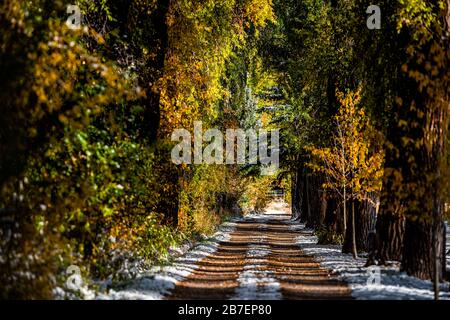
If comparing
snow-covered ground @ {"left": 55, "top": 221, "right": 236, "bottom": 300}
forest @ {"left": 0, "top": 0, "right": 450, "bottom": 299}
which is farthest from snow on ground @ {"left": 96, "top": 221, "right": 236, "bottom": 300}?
forest @ {"left": 0, "top": 0, "right": 450, "bottom": 299}

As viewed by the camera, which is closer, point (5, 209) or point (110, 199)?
point (5, 209)

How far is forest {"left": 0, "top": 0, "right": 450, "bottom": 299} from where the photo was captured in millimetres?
9484

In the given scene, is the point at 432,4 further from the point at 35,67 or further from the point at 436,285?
the point at 35,67

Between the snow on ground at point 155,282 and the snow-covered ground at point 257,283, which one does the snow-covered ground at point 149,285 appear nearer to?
the snow on ground at point 155,282

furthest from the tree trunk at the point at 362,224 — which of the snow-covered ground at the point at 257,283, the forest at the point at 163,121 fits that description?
the snow-covered ground at the point at 257,283

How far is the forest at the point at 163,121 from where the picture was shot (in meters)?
9.48

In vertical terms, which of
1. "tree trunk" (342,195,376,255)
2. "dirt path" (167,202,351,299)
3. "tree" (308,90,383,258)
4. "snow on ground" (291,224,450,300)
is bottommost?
"dirt path" (167,202,351,299)

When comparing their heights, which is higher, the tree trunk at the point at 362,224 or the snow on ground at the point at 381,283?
the tree trunk at the point at 362,224

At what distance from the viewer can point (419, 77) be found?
A: 11.3 metres

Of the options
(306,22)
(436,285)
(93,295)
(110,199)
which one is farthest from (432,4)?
(306,22)

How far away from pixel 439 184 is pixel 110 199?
18.2 ft

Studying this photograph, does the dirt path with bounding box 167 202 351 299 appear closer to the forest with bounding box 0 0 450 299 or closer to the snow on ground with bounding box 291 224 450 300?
the snow on ground with bounding box 291 224 450 300

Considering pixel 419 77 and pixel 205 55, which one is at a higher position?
pixel 205 55

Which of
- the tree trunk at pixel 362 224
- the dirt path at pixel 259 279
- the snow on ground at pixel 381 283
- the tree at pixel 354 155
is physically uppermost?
the tree at pixel 354 155
